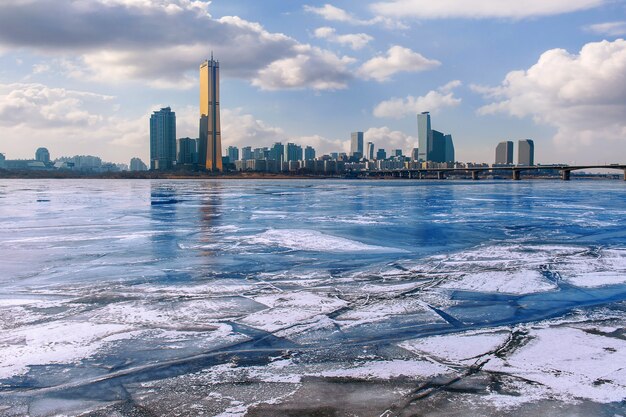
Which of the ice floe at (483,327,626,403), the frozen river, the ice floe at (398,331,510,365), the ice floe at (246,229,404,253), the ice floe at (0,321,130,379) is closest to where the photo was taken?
the frozen river

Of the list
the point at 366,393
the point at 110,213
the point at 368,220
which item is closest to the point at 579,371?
the point at 366,393

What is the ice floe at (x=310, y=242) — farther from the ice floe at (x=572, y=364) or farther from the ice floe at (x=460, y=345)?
the ice floe at (x=572, y=364)

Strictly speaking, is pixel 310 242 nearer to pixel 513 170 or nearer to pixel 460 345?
pixel 460 345

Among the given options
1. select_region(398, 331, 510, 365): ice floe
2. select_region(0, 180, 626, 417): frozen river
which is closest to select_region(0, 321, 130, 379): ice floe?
select_region(0, 180, 626, 417): frozen river

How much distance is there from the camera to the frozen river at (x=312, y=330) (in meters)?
4.50

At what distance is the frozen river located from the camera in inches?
177

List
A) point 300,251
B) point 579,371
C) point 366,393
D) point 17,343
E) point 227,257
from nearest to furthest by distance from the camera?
point 366,393, point 579,371, point 17,343, point 227,257, point 300,251

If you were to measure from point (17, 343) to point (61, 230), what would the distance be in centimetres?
1248

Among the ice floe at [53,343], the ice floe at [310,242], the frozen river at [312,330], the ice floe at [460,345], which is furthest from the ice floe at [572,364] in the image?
the ice floe at [310,242]

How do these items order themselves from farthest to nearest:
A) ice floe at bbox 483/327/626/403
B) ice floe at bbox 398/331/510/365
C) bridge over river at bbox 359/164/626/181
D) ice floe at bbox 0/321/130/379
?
1. bridge over river at bbox 359/164/626/181
2. ice floe at bbox 398/331/510/365
3. ice floe at bbox 0/321/130/379
4. ice floe at bbox 483/327/626/403

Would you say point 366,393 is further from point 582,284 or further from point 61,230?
point 61,230

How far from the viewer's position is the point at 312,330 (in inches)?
254

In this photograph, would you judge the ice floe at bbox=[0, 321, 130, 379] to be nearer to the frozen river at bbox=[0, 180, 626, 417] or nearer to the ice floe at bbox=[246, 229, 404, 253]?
the frozen river at bbox=[0, 180, 626, 417]

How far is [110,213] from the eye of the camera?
2459 cm
